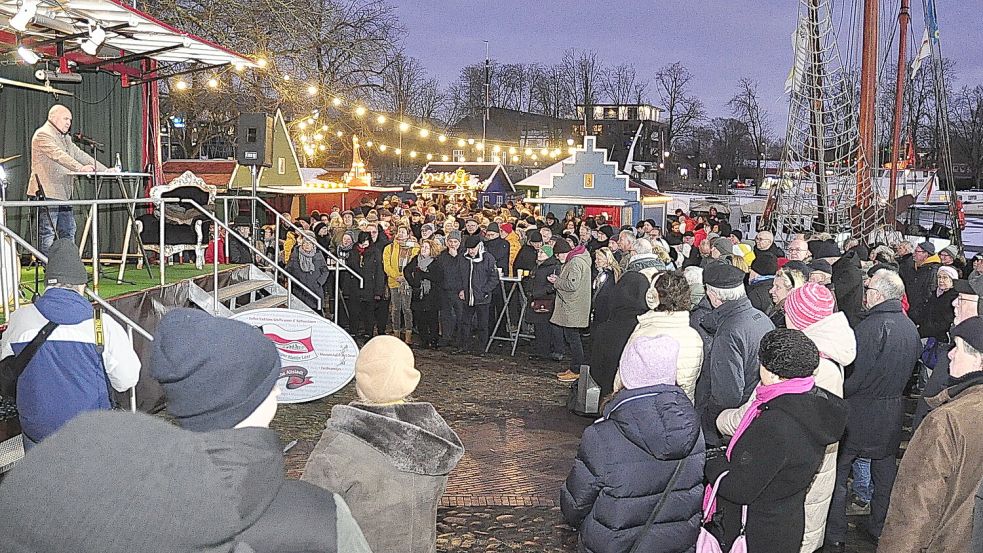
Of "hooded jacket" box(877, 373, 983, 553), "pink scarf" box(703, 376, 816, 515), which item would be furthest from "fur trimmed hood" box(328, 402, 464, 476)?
"hooded jacket" box(877, 373, 983, 553)

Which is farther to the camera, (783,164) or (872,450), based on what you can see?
(783,164)

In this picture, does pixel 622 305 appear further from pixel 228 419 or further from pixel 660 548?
pixel 228 419

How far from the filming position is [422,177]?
33.2 meters

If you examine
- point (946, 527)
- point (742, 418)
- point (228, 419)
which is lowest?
point (946, 527)

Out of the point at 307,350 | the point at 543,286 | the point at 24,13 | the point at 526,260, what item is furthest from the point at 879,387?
the point at 526,260

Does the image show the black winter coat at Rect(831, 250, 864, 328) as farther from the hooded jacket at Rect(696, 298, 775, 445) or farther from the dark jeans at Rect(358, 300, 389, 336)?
the dark jeans at Rect(358, 300, 389, 336)

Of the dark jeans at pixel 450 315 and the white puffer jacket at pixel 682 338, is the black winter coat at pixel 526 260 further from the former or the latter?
the white puffer jacket at pixel 682 338

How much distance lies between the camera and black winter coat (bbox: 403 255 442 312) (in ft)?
40.1

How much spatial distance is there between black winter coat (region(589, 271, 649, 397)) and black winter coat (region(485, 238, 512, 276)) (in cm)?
490

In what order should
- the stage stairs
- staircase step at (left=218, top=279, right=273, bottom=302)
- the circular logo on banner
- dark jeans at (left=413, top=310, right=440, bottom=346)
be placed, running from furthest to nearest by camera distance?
dark jeans at (left=413, top=310, right=440, bottom=346) < staircase step at (left=218, top=279, right=273, bottom=302) < the stage stairs < the circular logo on banner

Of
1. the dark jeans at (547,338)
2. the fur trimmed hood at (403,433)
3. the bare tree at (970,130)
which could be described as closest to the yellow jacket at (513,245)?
the dark jeans at (547,338)

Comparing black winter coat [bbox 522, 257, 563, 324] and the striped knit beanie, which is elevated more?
the striped knit beanie

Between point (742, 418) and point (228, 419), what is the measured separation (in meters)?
2.93

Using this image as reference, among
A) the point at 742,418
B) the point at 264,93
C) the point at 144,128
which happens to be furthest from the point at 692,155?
the point at 742,418
